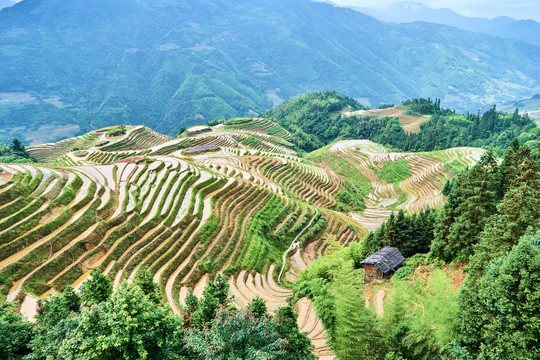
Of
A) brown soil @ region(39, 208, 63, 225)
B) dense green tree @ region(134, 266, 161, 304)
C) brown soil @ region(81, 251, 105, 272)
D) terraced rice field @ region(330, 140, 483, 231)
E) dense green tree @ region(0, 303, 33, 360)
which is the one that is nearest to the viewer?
dense green tree @ region(0, 303, 33, 360)

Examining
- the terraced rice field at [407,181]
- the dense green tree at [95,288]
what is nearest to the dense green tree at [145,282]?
the dense green tree at [95,288]

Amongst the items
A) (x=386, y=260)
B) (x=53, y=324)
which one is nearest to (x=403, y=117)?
(x=386, y=260)

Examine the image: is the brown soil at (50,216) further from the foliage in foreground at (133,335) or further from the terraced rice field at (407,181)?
the terraced rice field at (407,181)

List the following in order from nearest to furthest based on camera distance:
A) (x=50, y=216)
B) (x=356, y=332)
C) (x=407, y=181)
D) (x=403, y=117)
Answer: (x=356, y=332)
(x=50, y=216)
(x=407, y=181)
(x=403, y=117)

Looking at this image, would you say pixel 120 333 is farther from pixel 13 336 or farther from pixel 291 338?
pixel 291 338

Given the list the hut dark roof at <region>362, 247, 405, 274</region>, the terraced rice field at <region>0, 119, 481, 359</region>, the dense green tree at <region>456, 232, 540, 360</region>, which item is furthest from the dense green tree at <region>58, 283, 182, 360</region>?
the hut dark roof at <region>362, 247, 405, 274</region>

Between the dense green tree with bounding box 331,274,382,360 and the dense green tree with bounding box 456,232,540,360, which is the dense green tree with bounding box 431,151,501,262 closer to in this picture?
the dense green tree with bounding box 456,232,540,360
